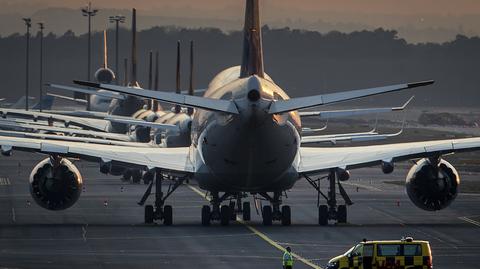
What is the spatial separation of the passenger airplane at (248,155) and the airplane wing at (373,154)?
0.04 metres

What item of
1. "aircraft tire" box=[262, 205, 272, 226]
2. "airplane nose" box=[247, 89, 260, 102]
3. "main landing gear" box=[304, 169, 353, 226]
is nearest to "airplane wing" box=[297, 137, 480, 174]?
"main landing gear" box=[304, 169, 353, 226]

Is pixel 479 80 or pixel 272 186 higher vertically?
pixel 479 80

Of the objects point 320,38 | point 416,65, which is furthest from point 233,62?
point 416,65

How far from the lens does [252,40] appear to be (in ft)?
177

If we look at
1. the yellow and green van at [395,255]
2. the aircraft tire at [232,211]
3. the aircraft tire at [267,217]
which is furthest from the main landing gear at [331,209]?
the yellow and green van at [395,255]

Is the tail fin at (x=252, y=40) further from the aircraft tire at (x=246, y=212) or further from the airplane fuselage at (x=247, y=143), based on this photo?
the aircraft tire at (x=246, y=212)

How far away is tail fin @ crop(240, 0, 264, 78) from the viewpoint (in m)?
53.9

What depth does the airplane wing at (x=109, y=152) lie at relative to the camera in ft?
175

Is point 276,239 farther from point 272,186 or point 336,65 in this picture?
point 336,65

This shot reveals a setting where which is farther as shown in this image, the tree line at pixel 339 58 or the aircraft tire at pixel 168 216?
the tree line at pixel 339 58

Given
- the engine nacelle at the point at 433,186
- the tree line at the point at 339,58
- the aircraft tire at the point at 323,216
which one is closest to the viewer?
the engine nacelle at the point at 433,186

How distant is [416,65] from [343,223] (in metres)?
108

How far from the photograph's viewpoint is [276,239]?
49.9 meters

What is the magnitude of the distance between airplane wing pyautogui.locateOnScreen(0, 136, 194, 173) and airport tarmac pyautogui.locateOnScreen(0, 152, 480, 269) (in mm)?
2510
